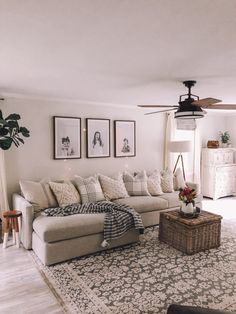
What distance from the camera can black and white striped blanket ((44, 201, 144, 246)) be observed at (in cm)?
353

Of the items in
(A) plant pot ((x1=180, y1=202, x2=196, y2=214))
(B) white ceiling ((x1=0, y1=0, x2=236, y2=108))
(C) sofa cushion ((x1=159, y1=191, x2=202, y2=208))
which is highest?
(B) white ceiling ((x1=0, y1=0, x2=236, y2=108))

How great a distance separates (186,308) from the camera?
1515 mm

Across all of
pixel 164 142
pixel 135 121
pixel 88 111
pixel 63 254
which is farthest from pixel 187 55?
pixel 164 142

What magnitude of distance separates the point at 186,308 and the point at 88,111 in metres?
4.11

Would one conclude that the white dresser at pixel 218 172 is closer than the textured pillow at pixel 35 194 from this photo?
No

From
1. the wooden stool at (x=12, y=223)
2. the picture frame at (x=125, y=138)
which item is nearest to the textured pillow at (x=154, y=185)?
the picture frame at (x=125, y=138)

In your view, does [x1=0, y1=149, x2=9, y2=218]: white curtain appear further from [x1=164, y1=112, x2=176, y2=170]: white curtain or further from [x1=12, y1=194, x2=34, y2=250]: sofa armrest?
[x1=164, y1=112, x2=176, y2=170]: white curtain

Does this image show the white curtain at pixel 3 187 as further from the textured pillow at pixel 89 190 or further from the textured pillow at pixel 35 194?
the textured pillow at pixel 89 190

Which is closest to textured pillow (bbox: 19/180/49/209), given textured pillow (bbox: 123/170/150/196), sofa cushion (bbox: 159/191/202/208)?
textured pillow (bbox: 123/170/150/196)

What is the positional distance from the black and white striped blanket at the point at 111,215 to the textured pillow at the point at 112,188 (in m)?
0.64

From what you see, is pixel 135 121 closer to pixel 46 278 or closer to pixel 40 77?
pixel 40 77

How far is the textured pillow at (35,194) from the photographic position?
3.85 meters

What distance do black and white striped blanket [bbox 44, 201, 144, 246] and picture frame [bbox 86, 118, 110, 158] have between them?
1447mm

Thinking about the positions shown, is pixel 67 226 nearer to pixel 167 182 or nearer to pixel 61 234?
pixel 61 234
